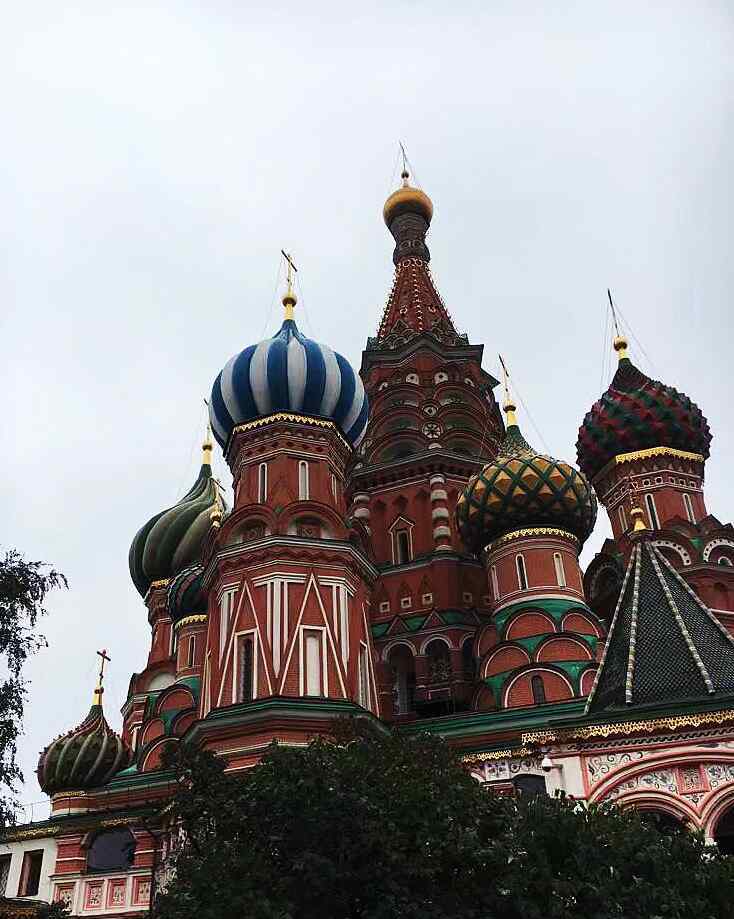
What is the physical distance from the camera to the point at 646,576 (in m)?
15.7

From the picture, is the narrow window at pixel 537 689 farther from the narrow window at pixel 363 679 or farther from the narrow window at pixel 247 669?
the narrow window at pixel 247 669

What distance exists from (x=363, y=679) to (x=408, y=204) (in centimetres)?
2036

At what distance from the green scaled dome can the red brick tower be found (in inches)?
244

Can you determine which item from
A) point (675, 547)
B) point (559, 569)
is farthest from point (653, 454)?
point (559, 569)

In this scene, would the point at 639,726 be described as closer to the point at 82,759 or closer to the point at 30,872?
the point at 30,872

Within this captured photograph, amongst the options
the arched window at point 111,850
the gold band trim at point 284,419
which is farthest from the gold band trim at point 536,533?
the arched window at point 111,850

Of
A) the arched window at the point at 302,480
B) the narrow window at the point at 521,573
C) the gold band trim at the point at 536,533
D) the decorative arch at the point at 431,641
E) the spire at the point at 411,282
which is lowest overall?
the decorative arch at the point at 431,641

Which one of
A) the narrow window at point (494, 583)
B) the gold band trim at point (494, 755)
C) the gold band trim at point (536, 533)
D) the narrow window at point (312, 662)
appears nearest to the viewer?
the gold band trim at point (494, 755)

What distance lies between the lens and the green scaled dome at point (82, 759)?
22.1 meters

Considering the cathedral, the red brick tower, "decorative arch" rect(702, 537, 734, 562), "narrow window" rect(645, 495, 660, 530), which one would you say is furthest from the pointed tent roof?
"narrow window" rect(645, 495, 660, 530)

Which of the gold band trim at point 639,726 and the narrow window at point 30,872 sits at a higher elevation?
the narrow window at point 30,872

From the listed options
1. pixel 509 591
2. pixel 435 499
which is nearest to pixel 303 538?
pixel 509 591

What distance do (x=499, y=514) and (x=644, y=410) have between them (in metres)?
6.66

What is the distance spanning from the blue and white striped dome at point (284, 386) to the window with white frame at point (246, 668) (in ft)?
17.1
